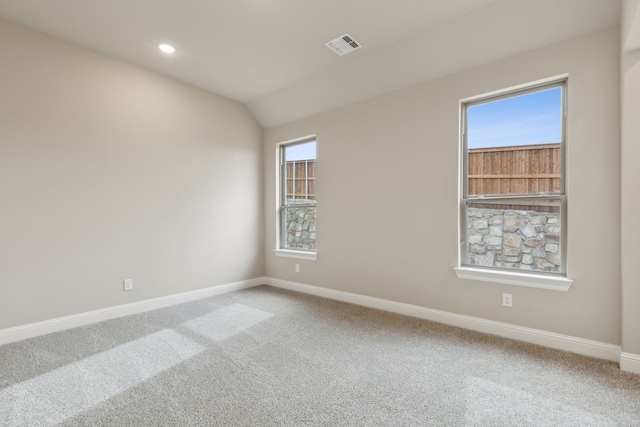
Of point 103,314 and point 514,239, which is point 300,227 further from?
point 514,239

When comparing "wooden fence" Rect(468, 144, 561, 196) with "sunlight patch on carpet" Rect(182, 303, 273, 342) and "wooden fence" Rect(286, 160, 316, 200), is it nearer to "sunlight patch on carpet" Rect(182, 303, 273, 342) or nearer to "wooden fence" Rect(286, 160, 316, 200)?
"wooden fence" Rect(286, 160, 316, 200)

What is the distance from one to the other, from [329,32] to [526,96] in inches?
73.1

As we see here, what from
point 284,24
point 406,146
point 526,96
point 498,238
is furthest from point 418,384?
point 284,24

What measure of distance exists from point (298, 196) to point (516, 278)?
2.90 metres

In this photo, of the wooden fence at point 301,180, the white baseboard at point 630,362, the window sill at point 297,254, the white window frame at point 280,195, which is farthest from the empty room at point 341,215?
the white window frame at point 280,195

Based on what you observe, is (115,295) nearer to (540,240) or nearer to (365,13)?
(365,13)

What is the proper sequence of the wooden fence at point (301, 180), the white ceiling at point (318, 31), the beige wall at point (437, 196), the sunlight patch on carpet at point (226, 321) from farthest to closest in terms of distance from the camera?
the wooden fence at point (301, 180) < the sunlight patch on carpet at point (226, 321) < the white ceiling at point (318, 31) < the beige wall at point (437, 196)

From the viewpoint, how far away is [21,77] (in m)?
2.64

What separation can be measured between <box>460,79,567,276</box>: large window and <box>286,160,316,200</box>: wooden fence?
2014mm

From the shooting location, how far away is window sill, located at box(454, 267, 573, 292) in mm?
2383

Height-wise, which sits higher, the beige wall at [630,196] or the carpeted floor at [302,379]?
the beige wall at [630,196]

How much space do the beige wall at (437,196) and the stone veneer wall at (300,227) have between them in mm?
249

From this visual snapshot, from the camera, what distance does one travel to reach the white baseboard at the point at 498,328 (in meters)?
2.26

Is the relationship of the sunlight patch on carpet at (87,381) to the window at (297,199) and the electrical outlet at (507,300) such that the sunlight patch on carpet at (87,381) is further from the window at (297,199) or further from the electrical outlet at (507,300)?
the electrical outlet at (507,300)
